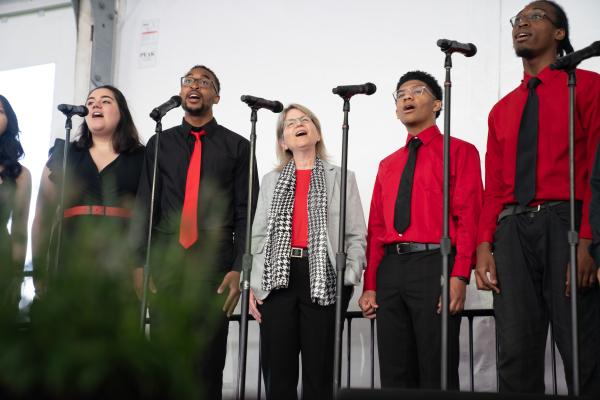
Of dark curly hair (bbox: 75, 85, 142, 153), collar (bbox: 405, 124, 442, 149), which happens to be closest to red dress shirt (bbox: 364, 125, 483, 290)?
collar (bbox: 405, 124, 442, 149)

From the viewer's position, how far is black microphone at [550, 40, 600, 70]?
243 centimetres

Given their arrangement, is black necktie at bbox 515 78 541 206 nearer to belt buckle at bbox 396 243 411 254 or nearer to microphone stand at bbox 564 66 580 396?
microphone stand at bbox 564 66 580 396

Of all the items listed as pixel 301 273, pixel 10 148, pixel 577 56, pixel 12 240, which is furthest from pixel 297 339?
pixel 12 240

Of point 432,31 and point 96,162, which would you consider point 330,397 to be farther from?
point 432,31

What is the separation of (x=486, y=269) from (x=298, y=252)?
0.82 m

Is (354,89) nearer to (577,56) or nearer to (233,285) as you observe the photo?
(577,56)

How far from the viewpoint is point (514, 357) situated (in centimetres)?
265

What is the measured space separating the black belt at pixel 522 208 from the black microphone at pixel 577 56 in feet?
1.53

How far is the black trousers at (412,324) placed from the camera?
2.95m

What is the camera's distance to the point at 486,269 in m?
2.79

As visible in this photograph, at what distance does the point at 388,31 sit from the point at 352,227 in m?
1.65

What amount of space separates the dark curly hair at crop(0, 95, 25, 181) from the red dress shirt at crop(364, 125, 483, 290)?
1.77m

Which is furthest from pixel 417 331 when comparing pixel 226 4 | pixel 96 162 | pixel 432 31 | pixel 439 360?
pixel 226 4

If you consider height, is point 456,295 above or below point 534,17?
below
